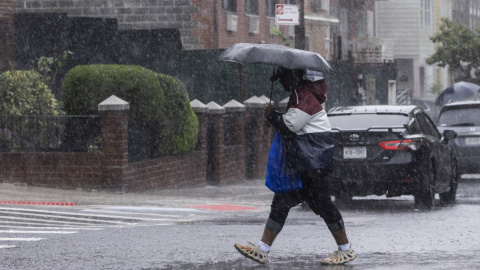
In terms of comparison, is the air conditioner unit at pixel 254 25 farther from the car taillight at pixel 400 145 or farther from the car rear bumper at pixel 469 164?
the car taillight at pixel 400 145

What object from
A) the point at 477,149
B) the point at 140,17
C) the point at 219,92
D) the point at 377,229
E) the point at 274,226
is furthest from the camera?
the point at 140,17

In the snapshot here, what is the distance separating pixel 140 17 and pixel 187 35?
1468 millimetres

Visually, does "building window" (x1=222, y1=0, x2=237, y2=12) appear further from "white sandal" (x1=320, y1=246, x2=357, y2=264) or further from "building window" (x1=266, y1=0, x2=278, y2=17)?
"white sandal" (x1=320, y1=246, x2=357, y2=264)

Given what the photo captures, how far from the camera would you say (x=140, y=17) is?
90.1 ft

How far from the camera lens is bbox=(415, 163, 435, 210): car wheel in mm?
14080

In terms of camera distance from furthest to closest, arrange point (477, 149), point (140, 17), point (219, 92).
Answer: point (140, 17), point (219, 92), point (477, 149)

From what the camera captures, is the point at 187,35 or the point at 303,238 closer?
the point at 303,238

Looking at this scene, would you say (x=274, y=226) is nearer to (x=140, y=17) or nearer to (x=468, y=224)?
(x=468, y=224)

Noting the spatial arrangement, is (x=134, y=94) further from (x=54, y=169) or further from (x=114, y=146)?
(x=54, y=169)

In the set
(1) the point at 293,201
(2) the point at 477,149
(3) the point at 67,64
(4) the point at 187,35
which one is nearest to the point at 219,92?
(4) the point at 187,35

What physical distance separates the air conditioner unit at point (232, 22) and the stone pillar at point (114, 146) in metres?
12.8

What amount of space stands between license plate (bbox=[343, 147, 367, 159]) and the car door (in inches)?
48.2

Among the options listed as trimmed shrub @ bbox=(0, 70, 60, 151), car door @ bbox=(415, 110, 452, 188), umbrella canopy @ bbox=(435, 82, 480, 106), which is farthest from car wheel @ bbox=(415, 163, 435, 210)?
umbrella canopy @ bbox=(435, 82, 480, 106)

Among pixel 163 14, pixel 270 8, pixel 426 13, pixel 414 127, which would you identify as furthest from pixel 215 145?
pixel 426 13
